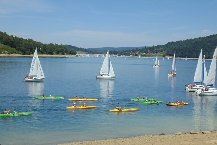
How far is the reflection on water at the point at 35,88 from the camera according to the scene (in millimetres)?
96850

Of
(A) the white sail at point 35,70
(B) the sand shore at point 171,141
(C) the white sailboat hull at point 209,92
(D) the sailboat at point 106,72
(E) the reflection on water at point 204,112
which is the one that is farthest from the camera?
(D) the sailboat at point 106,72

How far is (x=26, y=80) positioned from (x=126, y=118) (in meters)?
67.1

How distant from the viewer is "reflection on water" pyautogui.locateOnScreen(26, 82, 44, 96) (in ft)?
318

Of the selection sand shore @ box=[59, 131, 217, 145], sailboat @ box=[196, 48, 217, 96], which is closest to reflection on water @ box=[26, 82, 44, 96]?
sailboat @ box=[196, 48, 217, 96]

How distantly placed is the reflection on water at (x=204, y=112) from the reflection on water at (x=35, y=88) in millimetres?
36447

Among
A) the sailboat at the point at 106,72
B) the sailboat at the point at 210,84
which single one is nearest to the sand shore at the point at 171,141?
the sailboat at the point at 210,84

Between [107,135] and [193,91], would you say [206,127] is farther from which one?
[193,91]

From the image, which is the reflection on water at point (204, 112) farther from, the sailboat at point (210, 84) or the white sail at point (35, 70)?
the white sail at point (35, 70)

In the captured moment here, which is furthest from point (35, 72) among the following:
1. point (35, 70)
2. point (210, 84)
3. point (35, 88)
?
point (210, 84)

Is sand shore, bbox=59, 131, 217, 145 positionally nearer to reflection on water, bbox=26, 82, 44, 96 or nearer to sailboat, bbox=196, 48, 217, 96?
sailboat, bbox=196, 48, 217, 96

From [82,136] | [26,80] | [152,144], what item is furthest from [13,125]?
[26,80]

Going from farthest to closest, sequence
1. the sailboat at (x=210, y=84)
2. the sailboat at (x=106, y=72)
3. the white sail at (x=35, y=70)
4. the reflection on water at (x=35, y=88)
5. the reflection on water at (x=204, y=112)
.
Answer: the sailboat at (x=106, y=72) → the white sail at (x=35, y=70) → the sailboat at (x=210, y=84) → the reflection on water at (x=35, y=88) → the reflection on water at (x=204, y=112)

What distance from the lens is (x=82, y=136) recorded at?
1924 inches

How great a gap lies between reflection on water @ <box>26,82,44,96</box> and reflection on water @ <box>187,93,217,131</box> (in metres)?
36.4
